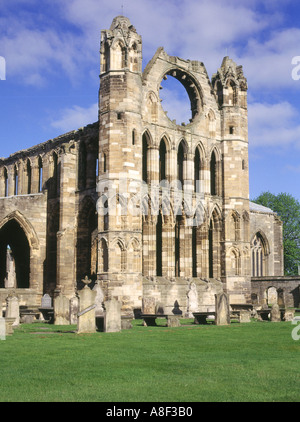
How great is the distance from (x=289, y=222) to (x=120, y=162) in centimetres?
4145

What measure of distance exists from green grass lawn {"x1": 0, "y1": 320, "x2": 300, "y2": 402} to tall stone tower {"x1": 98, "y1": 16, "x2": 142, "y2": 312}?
36.4ft

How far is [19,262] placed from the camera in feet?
133

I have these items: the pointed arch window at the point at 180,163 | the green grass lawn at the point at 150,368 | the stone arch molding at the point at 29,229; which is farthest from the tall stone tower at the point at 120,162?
the green grass lawn at the point at 150,368

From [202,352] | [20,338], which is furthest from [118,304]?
[202,352]

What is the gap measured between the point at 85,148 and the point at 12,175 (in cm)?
986

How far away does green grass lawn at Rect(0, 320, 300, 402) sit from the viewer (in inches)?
326

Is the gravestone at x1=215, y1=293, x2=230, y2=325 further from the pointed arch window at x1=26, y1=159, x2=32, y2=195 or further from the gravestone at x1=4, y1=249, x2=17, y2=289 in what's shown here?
the gravestone at x1=4, y1=249, x2=17, y2=289

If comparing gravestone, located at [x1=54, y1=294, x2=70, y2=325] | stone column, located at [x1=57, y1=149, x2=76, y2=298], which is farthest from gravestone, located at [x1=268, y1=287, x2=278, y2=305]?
gravestone, located at [x1=54, y1=294, x2=70, y2=325]

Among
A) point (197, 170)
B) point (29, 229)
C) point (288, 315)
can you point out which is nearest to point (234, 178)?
point (197, 170)

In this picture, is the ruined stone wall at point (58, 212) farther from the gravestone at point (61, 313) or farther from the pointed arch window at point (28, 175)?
the gravestone at point (61, 313)

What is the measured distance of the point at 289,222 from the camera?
2606 inches

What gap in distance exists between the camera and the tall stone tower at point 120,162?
2827cm

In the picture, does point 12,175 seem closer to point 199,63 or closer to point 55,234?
point 55,234

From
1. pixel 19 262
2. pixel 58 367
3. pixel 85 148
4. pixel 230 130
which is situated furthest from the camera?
pixel 19 262
